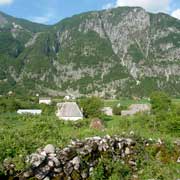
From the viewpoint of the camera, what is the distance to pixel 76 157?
10664 mm

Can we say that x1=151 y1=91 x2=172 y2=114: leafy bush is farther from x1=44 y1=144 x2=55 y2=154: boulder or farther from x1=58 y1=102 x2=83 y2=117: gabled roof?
x1=44 y1=144 x2=55 y2=154: boulder

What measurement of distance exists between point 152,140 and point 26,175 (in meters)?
5.70

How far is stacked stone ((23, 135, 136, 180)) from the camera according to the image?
9.62 meters

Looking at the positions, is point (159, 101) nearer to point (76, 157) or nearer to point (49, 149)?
point (76, 157)

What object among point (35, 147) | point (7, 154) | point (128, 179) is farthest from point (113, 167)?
point (7, 154)

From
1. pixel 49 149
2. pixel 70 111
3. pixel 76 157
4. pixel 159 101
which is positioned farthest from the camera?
pixel 159 101

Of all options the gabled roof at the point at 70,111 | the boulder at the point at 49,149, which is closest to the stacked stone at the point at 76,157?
the boulder at the point at 49,149

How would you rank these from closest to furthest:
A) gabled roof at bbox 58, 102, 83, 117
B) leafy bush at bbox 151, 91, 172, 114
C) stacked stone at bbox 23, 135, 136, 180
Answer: stacked stone at bbox 23, 135, 136, 180 → gabled roof at bbox 58, 102, 83, 117 → leafy bush at bbox 151, 91, 172, 114

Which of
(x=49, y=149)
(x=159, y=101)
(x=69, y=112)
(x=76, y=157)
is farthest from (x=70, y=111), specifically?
(x=49, y=149)

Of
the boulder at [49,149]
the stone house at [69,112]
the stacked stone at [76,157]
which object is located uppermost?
the boulder at [49,149]

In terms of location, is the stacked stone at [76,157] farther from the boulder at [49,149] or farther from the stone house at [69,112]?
the stone house at [69,112]

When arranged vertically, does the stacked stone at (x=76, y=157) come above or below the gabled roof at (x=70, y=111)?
above

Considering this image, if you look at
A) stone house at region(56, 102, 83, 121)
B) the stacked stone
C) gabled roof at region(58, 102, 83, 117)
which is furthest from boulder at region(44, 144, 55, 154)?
gabled roof at region(58, 102, 83, 117)

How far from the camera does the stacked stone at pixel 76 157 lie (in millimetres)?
9617
